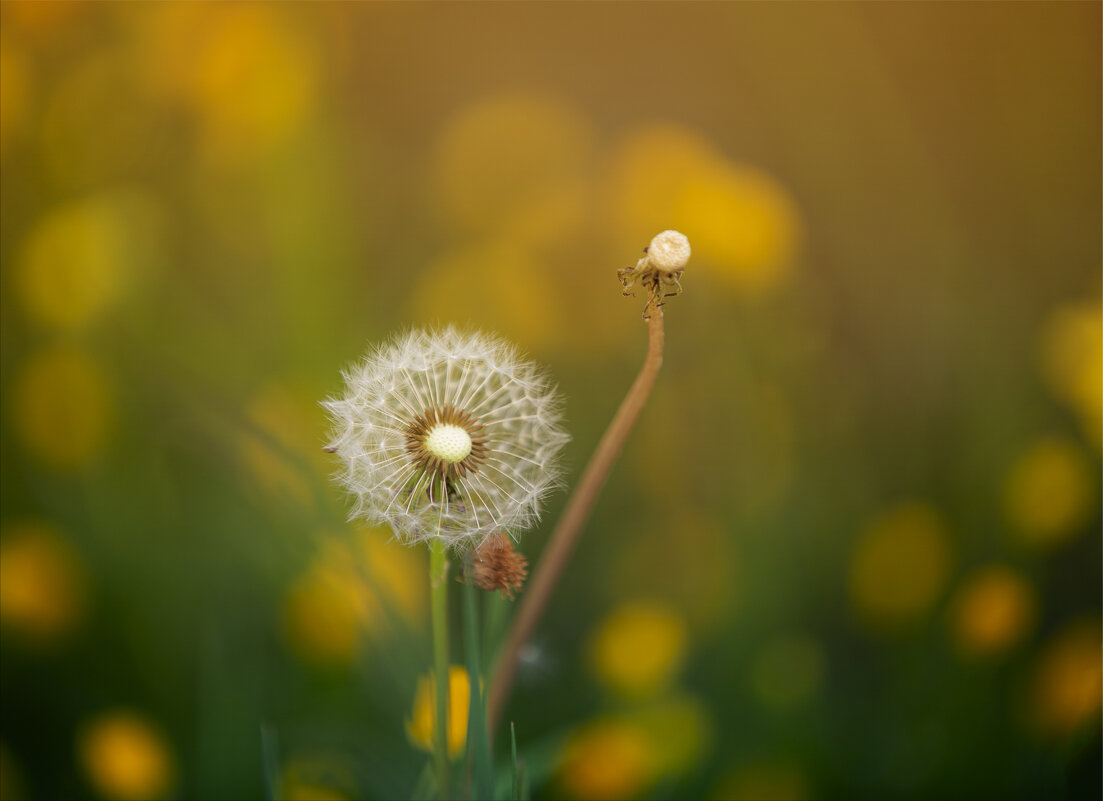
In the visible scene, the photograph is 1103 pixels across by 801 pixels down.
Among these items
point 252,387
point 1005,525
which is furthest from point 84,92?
point 1005,525

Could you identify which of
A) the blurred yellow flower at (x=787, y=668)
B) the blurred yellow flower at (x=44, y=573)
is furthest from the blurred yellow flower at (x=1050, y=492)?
the blurred yellow flower at (x=44, y=573)

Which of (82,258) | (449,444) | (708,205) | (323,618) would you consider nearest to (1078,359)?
(708,205)

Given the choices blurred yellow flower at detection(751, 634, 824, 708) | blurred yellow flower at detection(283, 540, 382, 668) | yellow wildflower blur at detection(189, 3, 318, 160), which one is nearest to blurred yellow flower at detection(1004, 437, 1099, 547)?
blurred yellow flower at detection(751, 634, 824, 708)

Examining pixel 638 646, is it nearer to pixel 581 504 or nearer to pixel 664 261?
pixel 581 504

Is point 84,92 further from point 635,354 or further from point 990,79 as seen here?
point 990,79

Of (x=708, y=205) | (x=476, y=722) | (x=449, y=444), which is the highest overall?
(x=708, y=205)

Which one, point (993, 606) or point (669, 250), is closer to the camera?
point (669, 250)
